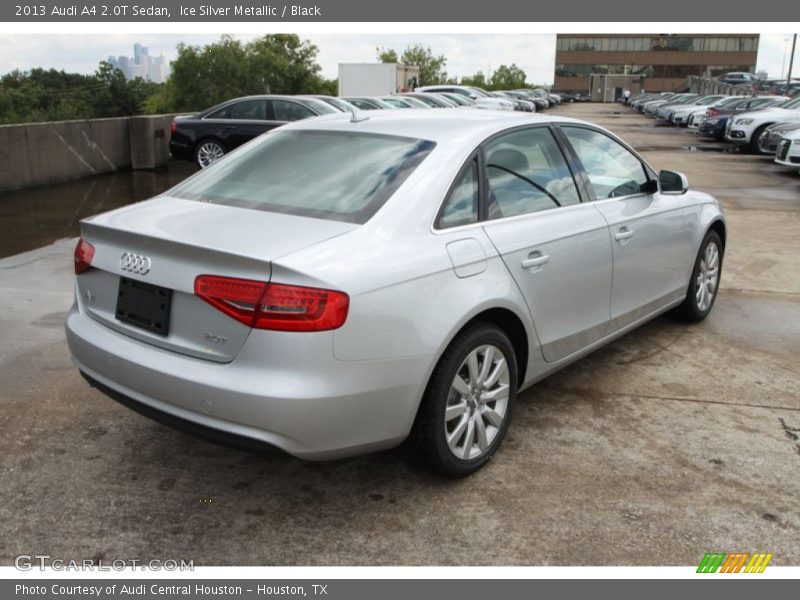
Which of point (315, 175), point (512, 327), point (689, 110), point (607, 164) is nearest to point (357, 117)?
point (315, 175)

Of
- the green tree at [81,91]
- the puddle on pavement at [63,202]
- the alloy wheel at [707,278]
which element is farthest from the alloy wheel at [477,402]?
the green tree at [81,91]

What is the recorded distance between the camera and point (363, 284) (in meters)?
2.94

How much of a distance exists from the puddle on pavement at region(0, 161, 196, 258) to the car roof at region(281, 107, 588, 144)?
5302 mm

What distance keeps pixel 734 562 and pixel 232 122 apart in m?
13.6

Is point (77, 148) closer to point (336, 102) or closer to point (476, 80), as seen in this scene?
point (336, 102)

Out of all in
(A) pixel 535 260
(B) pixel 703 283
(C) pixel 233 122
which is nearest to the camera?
→ (A) pixel 535 260

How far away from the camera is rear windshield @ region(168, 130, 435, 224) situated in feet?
11.2

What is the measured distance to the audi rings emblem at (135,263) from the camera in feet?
10.3

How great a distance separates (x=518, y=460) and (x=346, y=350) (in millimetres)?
1312

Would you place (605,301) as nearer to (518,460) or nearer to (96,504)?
(518,460)

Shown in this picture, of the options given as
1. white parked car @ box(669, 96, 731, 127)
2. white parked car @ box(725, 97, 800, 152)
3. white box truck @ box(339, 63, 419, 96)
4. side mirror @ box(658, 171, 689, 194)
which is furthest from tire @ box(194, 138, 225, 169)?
white box truck @ box(339, 63, 419, 96)

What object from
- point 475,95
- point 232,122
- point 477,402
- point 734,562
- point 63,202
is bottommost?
point 734,562

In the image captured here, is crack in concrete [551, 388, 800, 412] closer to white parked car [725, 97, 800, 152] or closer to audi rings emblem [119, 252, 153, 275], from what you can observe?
audi rings emblem [119, 252, 153, 275]

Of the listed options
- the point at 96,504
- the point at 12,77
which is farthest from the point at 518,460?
the point at 12,77
